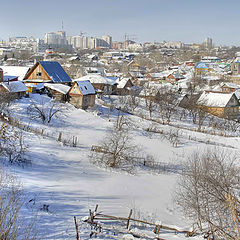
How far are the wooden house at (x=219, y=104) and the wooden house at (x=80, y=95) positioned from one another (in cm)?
1134

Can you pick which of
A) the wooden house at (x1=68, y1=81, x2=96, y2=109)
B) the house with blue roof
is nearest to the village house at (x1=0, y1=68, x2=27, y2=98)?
A: the wooden house at (x1=68, y1=81, x2=96, y2=109)

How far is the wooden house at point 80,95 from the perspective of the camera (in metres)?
26.3

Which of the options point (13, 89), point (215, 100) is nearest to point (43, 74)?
point (13, 89)

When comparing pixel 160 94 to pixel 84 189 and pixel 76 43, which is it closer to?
pixel 84 189

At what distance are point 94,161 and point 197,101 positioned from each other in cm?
1989

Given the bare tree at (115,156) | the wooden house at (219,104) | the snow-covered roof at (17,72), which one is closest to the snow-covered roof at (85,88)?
the snow-covered roof at (17,72)

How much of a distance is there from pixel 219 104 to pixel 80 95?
14.6 m

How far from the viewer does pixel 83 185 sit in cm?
1103

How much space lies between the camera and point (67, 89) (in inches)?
1103

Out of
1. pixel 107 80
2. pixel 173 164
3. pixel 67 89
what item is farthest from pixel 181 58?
pixel 173 164

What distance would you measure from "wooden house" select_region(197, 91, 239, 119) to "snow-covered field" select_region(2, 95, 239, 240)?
1191 centimetres

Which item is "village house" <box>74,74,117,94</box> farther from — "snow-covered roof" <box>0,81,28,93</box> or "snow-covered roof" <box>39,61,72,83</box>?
"snow-covered roof" <box>0,81,28,93</box>

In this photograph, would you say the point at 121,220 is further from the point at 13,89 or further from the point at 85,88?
the point at 85,88

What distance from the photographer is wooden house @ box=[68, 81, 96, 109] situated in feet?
→ 86.2
